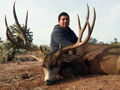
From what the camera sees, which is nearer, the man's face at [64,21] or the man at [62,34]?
the man at [62,34]

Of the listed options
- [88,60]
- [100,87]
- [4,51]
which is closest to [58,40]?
[88,60]

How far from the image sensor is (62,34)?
468 cm

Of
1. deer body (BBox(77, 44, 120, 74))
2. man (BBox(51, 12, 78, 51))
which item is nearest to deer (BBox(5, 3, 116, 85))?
deer body (BBox(77, 44, 120, 74))

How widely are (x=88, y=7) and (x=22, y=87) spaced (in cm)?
228

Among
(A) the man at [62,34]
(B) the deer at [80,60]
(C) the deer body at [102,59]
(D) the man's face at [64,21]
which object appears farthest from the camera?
(D) the man's face at [64,21]

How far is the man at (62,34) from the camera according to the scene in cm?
456

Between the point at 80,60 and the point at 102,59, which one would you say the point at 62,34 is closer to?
the point at 80,60

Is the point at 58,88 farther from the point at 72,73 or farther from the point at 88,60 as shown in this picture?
the point at 88,60

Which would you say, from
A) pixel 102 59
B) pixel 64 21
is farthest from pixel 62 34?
pixel 102 59

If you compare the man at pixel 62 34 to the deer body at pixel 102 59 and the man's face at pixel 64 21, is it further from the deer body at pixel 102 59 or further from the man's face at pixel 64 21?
the deer body at pixel 102 59

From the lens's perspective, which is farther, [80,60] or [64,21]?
[64,21]

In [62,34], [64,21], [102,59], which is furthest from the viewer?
[64,21]

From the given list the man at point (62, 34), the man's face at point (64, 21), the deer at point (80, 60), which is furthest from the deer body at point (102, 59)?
the man's face at point (64, 21)

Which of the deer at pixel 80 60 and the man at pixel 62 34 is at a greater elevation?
the man at pixel 62 34
